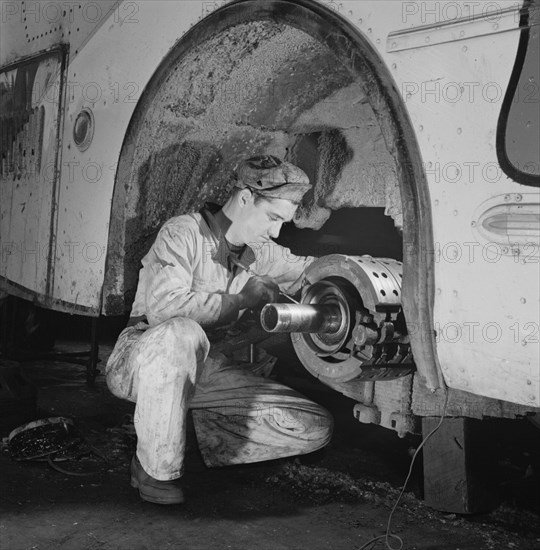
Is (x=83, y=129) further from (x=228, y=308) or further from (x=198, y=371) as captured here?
(x=198, y=371)

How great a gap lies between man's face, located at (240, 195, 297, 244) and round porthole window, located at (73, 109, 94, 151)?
0.79 metres

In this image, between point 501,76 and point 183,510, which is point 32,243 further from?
point 501,76

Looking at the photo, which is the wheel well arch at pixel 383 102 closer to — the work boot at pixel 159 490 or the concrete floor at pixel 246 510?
the concrete floor at pixel 246 510

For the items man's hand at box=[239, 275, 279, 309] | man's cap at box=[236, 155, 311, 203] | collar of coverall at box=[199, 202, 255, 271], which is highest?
man's cap at box=[236, 155, 311, 203]

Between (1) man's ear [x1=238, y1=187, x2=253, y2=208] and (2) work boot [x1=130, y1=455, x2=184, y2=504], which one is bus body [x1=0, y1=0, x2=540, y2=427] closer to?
(1) man's ear [x1=238, y1=187, x2=253, y2=208]

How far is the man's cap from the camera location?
254cm

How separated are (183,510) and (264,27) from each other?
1607mm

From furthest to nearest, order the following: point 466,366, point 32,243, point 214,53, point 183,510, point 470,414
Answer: point 32,243, point 214,53, point 183,510, point 470,414, point 466,366

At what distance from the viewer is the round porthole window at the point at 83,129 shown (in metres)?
2.88

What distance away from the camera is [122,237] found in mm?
2814

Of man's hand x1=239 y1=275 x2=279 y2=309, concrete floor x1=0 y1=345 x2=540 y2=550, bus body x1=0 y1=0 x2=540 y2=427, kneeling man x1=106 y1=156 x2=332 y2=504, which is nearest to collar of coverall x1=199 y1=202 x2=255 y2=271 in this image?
kneeling man x1=106 y1=156 x2=332 y2=504

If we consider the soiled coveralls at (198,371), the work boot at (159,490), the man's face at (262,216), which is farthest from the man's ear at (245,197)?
the work boot at (159,490)

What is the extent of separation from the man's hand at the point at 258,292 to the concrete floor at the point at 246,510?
26.3 inches

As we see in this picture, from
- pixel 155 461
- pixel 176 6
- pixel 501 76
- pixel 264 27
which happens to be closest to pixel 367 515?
pixel 155 461
